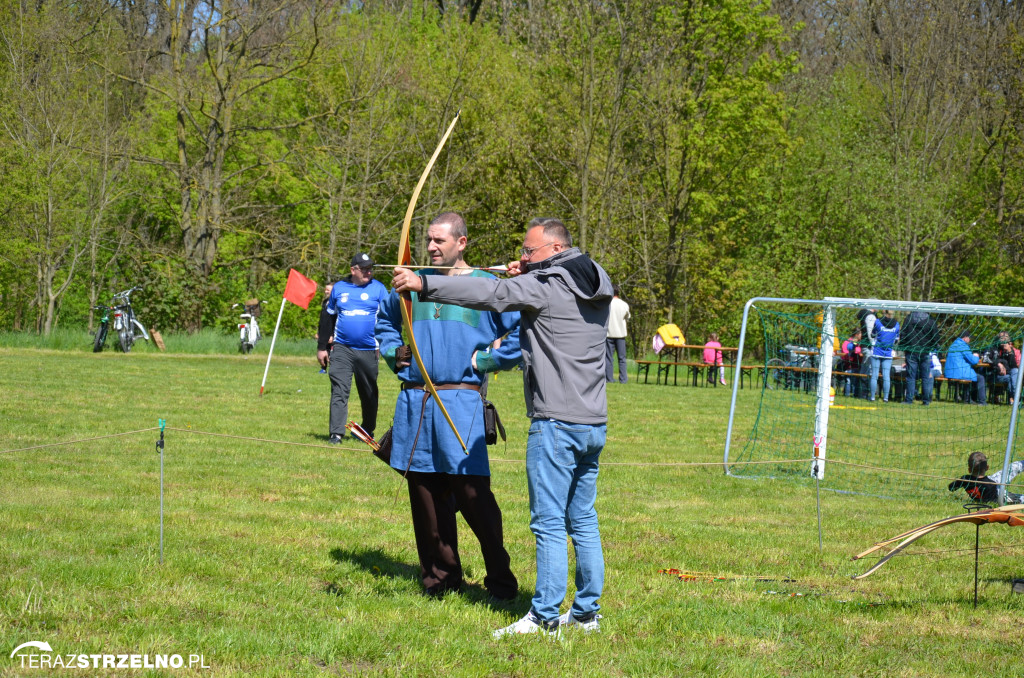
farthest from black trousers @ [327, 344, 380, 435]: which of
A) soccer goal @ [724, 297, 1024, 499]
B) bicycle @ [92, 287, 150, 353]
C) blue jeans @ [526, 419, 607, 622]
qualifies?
bicycle @ [92, 287, 150, 353]

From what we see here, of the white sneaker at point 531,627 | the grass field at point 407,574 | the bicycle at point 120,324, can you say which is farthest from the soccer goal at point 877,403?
the bicycle at point 120,324

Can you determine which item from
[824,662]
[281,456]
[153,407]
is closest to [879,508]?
[824,662]

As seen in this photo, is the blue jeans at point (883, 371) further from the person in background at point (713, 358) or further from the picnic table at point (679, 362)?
the person in background at point (713, 358)

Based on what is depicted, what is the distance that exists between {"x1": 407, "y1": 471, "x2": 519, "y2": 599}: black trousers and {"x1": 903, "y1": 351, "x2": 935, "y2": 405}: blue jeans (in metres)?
14.9

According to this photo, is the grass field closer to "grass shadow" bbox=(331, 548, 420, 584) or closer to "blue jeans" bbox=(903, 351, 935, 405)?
"grass shadow" bbox=(331, 548, 420, 584)

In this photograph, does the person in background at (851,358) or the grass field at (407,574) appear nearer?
the grass field at (407,574)

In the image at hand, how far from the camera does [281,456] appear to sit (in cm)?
1059

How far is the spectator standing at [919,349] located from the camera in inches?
756

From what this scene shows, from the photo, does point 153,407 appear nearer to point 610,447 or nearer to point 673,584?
point 610,447

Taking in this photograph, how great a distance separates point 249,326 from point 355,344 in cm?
1865

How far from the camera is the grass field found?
4.78 meters

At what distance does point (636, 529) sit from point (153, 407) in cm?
852

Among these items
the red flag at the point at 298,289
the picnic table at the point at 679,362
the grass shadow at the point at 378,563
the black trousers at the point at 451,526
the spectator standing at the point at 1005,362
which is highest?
the red flag at the point at 298,289

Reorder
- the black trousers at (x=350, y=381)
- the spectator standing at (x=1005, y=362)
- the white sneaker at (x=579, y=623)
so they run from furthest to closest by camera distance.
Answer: the spectator standing at (x=1005, y=362)
the black trousers at (x=350, y=381)
the white sneaker at (x=579, y=623)
